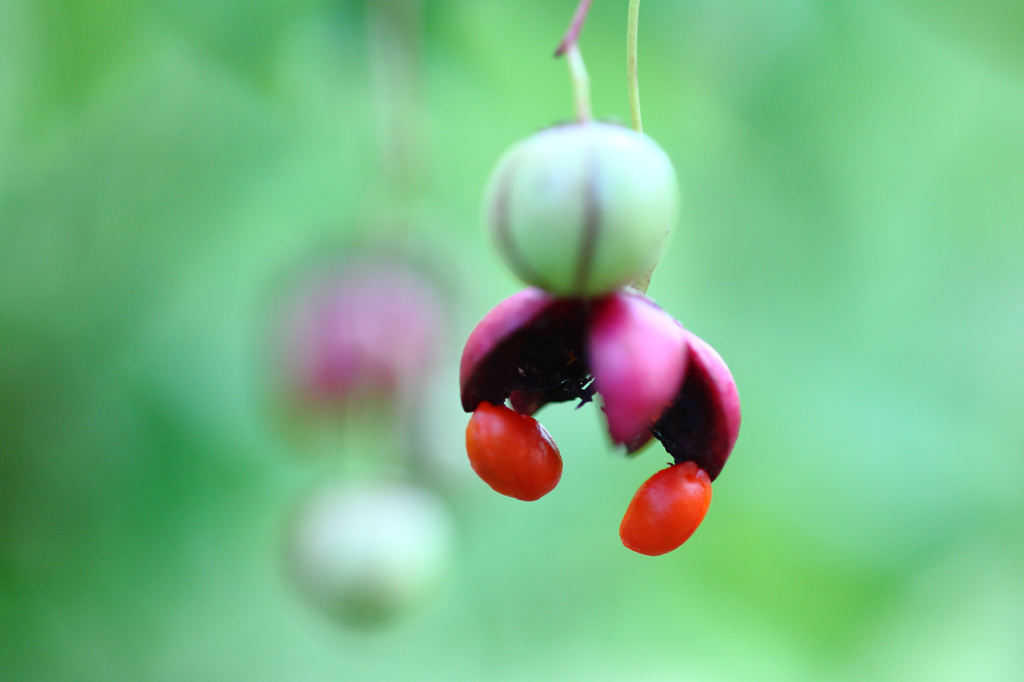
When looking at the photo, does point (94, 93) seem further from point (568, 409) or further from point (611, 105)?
point (568, 409)

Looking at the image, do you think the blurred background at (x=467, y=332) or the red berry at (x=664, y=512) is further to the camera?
the blurred background at (x=467, y=332)

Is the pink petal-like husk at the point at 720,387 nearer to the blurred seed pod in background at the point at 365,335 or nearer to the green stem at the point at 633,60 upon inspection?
the green stem at the point at 633,60

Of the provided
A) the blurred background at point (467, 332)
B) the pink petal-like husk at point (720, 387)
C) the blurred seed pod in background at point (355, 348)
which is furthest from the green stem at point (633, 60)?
the blurred seed pod in background at point (355, 348)

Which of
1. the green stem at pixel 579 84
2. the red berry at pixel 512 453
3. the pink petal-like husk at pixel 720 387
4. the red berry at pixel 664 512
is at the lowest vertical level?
the red berry at pixel 664 512

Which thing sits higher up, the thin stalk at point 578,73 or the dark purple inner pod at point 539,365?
the thin stalk at point 578,73

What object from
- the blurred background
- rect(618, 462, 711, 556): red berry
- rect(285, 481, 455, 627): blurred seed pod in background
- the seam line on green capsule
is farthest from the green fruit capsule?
rect(285, 481, 455, 627): blurred seed pod in background

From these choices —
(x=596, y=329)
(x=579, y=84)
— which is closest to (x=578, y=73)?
(x=579, y=84)

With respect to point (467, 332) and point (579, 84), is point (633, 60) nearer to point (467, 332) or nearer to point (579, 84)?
point (579, 84)
